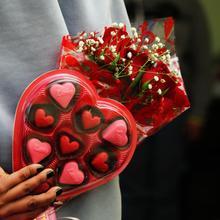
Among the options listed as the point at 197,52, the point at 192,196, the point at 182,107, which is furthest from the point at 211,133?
the point at 182,107

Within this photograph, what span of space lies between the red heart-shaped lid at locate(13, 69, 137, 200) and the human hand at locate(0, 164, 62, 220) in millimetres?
33

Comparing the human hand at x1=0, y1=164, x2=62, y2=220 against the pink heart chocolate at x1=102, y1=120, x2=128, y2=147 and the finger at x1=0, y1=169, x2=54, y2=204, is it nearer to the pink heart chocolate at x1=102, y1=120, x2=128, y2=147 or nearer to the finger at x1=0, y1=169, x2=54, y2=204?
the finger at x1=0, y1=169, x2=54, y2=204

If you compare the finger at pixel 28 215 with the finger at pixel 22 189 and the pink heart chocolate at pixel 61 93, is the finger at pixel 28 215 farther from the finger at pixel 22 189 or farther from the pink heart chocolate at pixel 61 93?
the pink heart chocolate at pixel 61 93

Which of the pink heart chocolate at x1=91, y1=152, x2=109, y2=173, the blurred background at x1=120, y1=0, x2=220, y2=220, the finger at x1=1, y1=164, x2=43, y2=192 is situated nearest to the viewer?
the finger at x1=1, y1=164, x2=43, y2=192

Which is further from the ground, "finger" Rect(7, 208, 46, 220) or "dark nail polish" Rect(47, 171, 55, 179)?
"dark nail polish" Rect(47, 171, 55, 179)

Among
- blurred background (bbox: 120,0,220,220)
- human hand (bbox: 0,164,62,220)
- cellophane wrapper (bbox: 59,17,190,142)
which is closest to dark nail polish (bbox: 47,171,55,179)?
human hand (bbox: 0,164,62,220)

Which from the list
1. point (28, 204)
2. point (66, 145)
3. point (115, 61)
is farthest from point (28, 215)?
point (115, 61)

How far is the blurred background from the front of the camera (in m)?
2.87

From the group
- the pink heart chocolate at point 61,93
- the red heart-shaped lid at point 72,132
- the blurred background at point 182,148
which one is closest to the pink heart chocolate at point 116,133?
the red heart-shaped lid at point 72,132

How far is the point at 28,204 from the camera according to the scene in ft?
3.88

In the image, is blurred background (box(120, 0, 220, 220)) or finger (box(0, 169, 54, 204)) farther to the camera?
blurred background (box(120, 0, 220, 220))

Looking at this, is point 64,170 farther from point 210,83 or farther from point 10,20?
point 210,83

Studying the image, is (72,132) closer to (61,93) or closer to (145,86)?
(61,93)

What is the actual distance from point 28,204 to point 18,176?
62 mm
